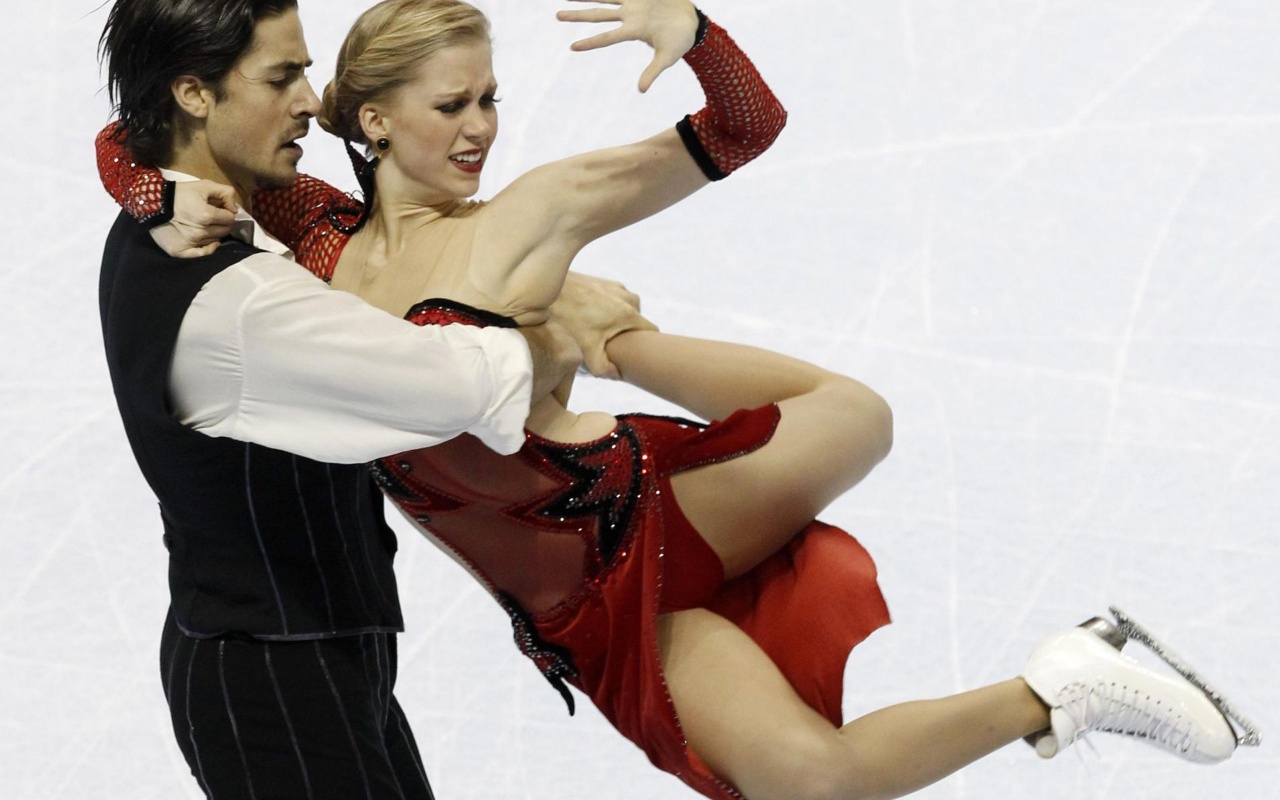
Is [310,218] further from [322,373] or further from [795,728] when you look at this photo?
[795,728]

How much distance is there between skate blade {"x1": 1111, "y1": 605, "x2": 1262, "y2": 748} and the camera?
12.2 feet

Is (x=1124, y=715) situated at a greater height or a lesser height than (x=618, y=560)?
lesser

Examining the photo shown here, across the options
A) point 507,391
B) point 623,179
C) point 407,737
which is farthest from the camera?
point 407,737

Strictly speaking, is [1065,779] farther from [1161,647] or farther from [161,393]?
[161,393]

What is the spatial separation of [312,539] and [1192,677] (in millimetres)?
1827

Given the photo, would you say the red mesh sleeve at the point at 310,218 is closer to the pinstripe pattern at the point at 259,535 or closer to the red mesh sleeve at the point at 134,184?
the red mesh sleeve at the point at 134,184

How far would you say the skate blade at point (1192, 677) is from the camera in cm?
371

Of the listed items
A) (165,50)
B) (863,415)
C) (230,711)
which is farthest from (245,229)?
(863,415)

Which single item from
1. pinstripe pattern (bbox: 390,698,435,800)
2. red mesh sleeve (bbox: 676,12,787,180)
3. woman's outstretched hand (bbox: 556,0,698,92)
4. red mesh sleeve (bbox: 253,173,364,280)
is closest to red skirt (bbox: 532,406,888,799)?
pinstripe pattern (bbox: 390,698,435,800)

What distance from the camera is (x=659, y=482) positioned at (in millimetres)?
3480

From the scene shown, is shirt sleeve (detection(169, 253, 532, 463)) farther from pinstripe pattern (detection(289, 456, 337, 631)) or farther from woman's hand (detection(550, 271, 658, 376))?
woman's hand (detection(550, 271, 658, 376))

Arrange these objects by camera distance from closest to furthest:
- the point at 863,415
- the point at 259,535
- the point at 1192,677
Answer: the point at 259,535 < the point at 863,415 < the point at 1192,677

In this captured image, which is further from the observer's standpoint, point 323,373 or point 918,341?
point 918,341

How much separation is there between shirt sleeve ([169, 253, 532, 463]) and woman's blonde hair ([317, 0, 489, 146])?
1.62ft
